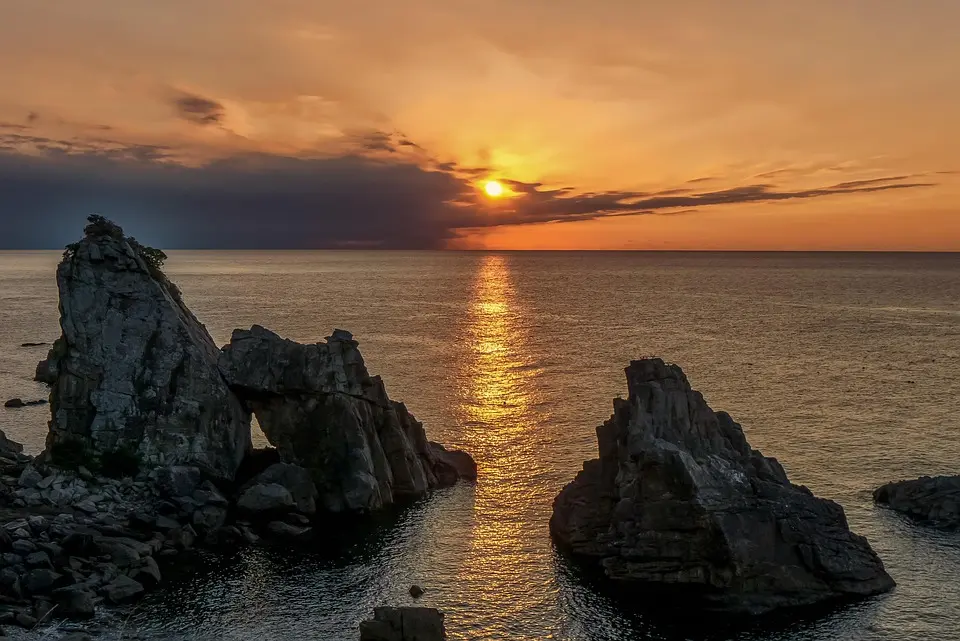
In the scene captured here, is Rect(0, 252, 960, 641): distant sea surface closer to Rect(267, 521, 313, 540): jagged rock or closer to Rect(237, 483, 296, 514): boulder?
Rect(267, 521, 313, 540): jagged rock

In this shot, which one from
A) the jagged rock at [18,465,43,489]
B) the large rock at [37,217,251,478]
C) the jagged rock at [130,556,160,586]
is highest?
the large rock at [37,217,251,478]

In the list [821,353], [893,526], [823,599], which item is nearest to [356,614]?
[823,599]

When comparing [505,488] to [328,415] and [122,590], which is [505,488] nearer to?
[328,415]

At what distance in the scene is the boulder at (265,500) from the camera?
63375 millimetres

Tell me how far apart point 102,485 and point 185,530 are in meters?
9.13

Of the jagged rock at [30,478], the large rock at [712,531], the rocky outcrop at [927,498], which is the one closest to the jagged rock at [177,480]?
the jagged rock at [30,478]

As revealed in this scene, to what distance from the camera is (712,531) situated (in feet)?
169

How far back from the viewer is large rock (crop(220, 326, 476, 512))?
225 feet

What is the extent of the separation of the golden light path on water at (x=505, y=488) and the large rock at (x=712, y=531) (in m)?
4.19

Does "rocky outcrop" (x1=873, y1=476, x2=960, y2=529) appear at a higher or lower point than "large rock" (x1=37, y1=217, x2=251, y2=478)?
lower

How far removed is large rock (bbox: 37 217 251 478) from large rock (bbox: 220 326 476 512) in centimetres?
291

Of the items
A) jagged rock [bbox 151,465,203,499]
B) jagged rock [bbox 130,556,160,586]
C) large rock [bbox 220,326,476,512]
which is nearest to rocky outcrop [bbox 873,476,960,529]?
large rock [bbox 220,326,476,512]

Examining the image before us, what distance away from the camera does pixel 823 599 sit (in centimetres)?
4969

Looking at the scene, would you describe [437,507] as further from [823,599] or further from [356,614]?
[823,599]
